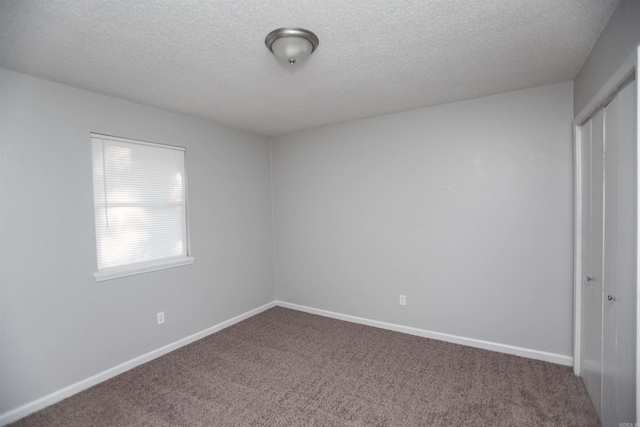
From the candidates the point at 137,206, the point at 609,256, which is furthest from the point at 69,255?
the point at 609,256

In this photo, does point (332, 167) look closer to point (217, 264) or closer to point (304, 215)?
point (304, 215)

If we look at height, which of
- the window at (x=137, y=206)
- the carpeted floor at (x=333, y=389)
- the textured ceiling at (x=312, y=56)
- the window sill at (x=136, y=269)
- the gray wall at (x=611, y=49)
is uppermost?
the textured ceiling at (x=312, y=56)

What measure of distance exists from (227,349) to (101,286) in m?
1.30

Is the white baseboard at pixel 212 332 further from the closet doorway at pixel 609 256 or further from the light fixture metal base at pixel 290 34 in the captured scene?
the light fixture metal base at pixel 290 34

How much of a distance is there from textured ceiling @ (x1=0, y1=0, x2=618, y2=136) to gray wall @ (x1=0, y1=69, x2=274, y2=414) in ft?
0.87

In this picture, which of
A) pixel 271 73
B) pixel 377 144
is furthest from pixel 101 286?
pixel 377 144

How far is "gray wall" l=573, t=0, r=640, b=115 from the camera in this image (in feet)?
4.76

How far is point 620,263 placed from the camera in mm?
1656

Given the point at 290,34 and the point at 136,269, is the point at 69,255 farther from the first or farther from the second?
the point at 290,34

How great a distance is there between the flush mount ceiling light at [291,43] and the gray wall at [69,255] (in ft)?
5.84

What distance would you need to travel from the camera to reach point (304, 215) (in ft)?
13.9

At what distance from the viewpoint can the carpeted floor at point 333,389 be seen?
214cm

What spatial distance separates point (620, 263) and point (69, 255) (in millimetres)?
3687

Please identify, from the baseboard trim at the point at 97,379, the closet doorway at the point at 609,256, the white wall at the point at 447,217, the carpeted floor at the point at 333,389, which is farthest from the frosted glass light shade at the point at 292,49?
the baseboard trim at the point at 97,379
